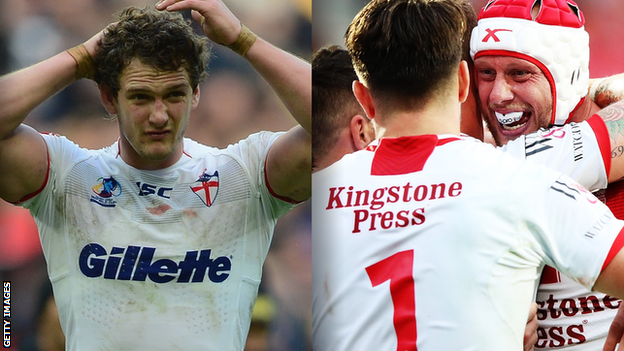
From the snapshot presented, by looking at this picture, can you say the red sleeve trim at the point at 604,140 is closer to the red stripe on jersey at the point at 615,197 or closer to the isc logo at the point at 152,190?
the red stripe on jersey at the point at 615,197

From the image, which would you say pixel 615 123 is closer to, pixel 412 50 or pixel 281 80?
pixel 412 50

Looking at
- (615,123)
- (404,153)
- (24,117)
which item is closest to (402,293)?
(404,153)

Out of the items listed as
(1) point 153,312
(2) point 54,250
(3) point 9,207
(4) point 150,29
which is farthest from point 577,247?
(3) point 9,207

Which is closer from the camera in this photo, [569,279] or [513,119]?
[569,279]

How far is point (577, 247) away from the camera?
159 centimetres

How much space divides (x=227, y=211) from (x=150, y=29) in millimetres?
627

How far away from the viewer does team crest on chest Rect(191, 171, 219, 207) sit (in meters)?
1.94

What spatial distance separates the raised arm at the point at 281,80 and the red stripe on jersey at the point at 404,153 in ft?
0.78

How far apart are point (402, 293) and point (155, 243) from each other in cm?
79

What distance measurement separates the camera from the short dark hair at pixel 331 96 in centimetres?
203

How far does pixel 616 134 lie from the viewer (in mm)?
1786

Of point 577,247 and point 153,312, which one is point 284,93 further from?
point 577,247

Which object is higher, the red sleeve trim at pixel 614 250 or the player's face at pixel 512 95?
the player's face at pixel 512 95

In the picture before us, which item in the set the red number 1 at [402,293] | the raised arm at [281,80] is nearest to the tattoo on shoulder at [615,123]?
the red number 1 at [402,293]
